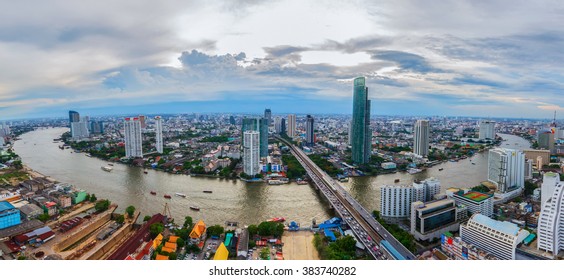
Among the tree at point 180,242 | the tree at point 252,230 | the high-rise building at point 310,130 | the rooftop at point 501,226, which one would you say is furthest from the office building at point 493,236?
the high-rise building at point 310,130

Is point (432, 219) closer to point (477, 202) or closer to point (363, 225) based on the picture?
point (363, 225)

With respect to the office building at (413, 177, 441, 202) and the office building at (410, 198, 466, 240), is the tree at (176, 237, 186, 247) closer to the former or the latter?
the office building at (410, 198, 466, 240)

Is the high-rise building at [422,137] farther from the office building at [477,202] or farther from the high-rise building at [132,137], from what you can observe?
the high-rise building at [132,137]

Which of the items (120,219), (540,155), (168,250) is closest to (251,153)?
(120,219)

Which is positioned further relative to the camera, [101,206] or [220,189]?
[220,189]

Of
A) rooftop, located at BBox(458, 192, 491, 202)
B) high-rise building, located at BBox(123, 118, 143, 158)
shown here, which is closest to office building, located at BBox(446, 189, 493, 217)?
rooftop, located at BBox(458, 192, 491, 202)

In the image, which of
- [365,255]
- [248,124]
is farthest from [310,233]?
[248,124]
